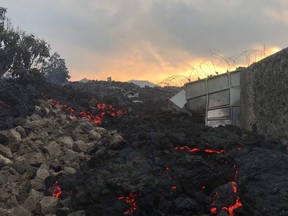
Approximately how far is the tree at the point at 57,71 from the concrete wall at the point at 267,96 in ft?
153

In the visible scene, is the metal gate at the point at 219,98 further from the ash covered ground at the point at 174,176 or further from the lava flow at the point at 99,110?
the lava flow at the point at 99,110

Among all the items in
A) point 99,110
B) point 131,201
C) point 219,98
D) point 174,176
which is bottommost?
point 131,201

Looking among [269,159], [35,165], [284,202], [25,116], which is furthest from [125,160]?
[25,116]

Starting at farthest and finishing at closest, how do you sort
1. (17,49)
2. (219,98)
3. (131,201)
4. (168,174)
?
(17,49) → (219,98) → (168,174) → (131,201)

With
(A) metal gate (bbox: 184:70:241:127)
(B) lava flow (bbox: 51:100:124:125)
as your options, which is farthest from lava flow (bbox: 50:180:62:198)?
(A) metal gate (bbox: 184:70:241:127)

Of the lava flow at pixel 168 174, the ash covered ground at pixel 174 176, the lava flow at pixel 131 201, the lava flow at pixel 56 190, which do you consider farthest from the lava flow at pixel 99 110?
the lava flow at pixel 131 201

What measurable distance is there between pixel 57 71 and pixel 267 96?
50245 mm

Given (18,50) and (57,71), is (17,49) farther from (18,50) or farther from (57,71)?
(57,71)

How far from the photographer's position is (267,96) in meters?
13.6

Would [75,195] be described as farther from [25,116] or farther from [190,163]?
[25,116]

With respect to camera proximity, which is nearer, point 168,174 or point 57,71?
point 168,174

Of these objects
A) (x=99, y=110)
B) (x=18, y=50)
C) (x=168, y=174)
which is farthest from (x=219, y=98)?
(x=18, y=50)

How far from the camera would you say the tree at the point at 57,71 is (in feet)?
194

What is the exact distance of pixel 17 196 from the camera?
33.9ft
